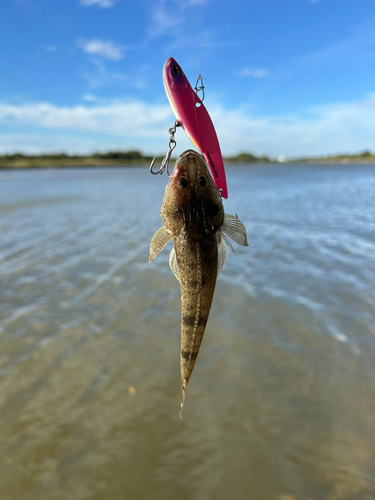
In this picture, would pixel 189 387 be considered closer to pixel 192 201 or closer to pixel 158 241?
pixel 158 241

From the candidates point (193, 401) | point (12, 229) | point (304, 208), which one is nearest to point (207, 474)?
point (193, 401)

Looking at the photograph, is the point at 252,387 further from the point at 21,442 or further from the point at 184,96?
the point at 184,96

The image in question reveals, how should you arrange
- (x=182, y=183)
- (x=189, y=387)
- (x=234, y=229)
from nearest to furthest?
(x=182, y=183) → (x=234, y=229) → (x=189, y=387)

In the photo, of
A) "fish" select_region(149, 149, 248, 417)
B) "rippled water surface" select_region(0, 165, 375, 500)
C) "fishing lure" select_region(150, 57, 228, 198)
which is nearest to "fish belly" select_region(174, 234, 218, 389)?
"fish" select_region(149, 149, 248, 417)

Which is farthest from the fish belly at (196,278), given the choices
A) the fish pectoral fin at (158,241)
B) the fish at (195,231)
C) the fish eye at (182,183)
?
the fish eye at (182,183)

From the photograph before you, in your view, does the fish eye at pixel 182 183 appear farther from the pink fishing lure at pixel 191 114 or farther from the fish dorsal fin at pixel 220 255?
the fish dorsal fin at pixel 220 255

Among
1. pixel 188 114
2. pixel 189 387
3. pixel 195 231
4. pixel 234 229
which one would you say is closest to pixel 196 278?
pixel 195 231

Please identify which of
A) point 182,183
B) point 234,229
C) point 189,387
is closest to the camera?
point 182,183

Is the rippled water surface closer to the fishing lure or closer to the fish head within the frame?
the fish head
